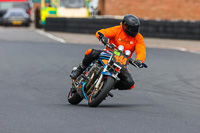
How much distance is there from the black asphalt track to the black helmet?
1162 millimetres

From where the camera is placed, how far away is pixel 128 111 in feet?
26.0

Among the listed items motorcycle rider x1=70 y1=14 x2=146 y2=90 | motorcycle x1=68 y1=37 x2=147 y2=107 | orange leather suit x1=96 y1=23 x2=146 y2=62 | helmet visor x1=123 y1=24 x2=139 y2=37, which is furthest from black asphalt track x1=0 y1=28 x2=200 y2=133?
helmet visor x1=123 y1=24 x2=139 y2=37

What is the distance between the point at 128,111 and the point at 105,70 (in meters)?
0.68

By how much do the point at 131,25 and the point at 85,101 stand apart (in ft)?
5.93

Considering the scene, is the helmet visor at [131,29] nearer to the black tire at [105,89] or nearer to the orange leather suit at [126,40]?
the orange leather suit at [126,40]

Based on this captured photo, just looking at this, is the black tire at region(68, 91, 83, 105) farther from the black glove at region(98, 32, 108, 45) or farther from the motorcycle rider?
the black glove at region(98, 32, 108, 45)

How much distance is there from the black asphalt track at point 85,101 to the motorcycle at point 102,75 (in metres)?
0.21

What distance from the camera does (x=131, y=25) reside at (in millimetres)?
8211

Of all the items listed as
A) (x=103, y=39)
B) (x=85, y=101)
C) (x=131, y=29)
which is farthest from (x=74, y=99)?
(x=131, y=29)

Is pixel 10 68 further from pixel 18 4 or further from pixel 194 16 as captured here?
pixel 18 4

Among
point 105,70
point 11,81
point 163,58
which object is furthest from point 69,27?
point 105,70

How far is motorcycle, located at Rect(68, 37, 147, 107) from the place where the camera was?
25.9 ft

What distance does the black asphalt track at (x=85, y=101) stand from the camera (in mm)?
6605

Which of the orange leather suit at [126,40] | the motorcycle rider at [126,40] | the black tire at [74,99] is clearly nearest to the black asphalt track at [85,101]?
the black tire at [74,99]
